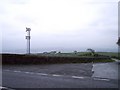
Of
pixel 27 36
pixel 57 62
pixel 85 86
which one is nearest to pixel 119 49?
pixel 57 62

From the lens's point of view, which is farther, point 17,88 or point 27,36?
point 27,36

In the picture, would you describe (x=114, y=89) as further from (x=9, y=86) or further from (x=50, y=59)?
(x=50, y=59)

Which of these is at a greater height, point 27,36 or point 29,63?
point 27,36

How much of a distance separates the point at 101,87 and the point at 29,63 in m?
15.5

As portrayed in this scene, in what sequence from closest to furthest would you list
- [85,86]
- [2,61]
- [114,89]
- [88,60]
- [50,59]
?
[114,89]
[85,86]
[2,61]
[50,59]
[88,60]

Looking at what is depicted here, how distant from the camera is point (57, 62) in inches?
1065

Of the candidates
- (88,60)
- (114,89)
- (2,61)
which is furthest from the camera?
(88,60)

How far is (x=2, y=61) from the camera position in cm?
2456

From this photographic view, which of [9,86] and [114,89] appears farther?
[9,86]

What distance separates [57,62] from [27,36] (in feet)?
20.1

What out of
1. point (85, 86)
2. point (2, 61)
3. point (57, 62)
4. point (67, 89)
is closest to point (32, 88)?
point (67, 89)

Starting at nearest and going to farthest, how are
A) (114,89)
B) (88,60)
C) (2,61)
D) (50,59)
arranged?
1. (114,89)
2. (2,61)
3. (50,59)
4. (88,60)

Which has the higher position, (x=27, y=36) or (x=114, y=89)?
(x=27, y=36)

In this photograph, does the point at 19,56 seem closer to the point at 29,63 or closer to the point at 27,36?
the point at 29,63
